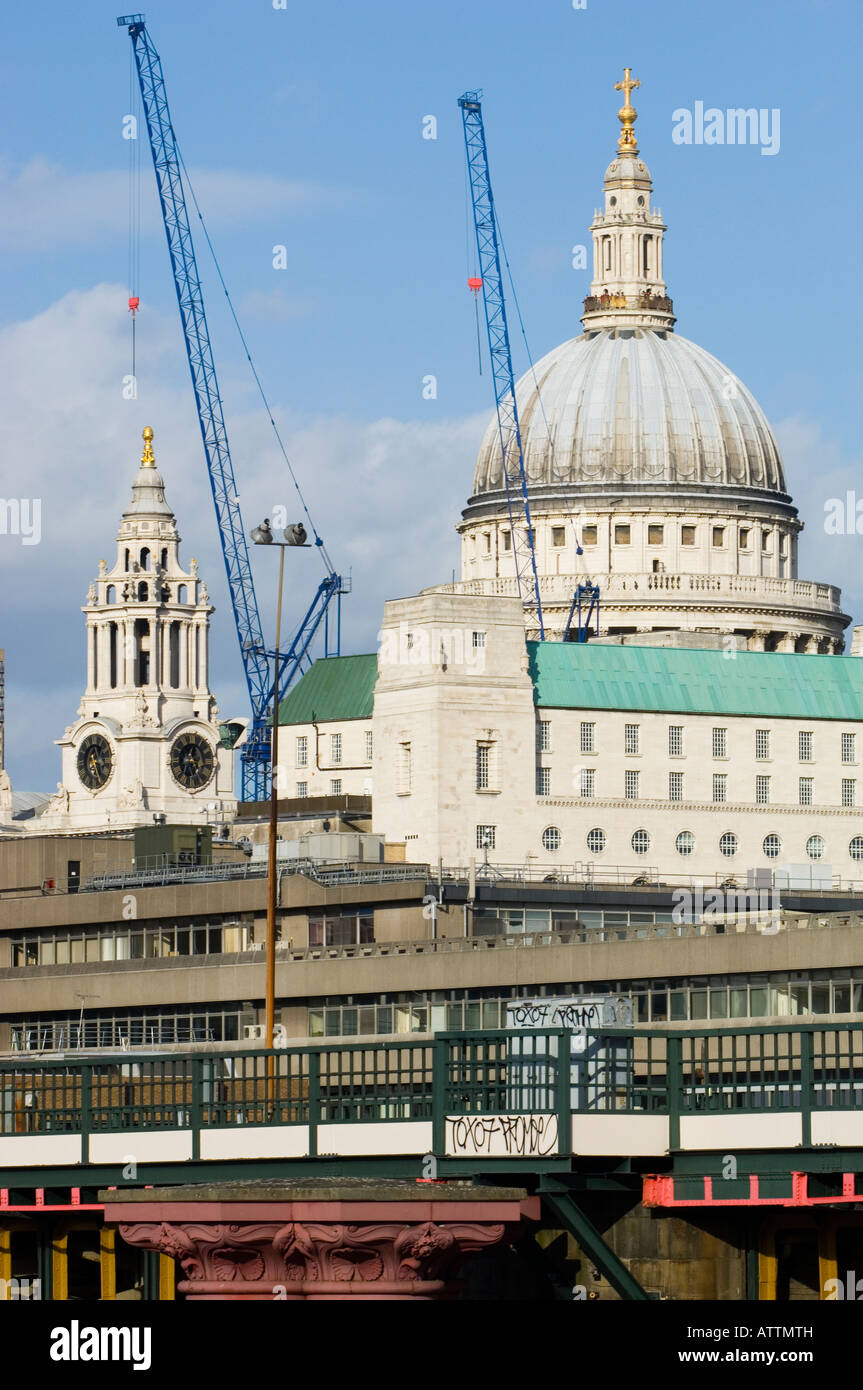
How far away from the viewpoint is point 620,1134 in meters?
49.0

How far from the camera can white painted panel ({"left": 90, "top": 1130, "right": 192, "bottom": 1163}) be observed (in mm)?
53594

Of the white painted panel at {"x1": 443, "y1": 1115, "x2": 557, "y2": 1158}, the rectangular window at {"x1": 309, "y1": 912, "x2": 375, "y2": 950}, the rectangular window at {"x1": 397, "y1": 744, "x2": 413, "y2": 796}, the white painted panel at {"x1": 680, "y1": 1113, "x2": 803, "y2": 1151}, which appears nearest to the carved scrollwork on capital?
the white painted panel at {"x1": 443, "y1": 1115, "x2": 557, "y2": 1158}

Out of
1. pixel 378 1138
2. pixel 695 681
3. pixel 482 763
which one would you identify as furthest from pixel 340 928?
pixel 378 1138

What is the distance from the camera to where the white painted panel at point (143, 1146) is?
53.6 meters

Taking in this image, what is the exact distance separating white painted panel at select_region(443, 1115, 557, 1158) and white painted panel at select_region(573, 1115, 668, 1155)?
43 centimetres

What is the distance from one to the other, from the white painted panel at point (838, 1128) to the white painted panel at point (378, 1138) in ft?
19.9

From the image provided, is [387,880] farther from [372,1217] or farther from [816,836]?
[372,1217]

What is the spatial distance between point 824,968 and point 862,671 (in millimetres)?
90542

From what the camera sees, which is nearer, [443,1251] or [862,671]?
[443,1251]

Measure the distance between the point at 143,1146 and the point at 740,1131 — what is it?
1091 centimetres

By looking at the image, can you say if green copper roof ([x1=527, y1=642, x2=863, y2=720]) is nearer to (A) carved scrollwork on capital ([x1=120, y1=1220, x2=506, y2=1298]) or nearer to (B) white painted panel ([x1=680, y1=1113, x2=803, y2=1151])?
(B) white painted panel ([x1=680, y1=1113, x2=803, y2=1151])

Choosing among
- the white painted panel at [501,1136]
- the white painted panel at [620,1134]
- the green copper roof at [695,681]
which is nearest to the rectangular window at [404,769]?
the green copper roof at [695,681]
